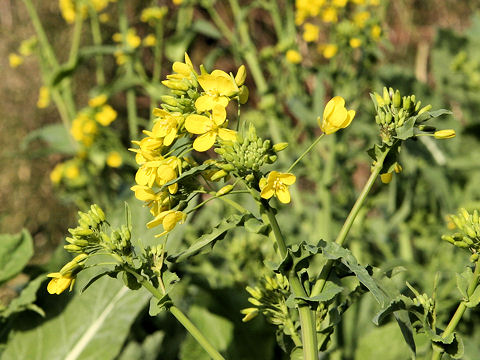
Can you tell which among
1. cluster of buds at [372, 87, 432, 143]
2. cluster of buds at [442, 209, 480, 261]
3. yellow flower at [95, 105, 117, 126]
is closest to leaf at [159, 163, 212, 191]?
cluster of buds at [372, 87, 432, 143]

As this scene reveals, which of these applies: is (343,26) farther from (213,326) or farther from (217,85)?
(217,85)

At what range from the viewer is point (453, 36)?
2.88 metres

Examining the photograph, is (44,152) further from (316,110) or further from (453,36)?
(453,36)

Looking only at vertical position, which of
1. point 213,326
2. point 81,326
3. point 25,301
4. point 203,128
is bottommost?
point 213,326

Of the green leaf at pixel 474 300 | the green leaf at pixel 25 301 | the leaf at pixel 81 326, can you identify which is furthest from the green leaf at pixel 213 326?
the green leaf at pixel 474 300

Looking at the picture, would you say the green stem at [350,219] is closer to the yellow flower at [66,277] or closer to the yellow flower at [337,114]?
the yellow flower at [337,114]

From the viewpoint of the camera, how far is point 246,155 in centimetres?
80

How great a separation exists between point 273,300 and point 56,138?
1.91m

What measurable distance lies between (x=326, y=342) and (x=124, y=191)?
5.11 ft

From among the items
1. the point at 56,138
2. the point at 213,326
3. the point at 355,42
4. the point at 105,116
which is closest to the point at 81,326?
the point at 213,326

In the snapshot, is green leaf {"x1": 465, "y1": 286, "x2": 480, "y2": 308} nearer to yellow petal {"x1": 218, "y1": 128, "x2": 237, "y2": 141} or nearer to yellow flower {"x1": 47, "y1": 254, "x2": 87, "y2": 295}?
yellow petal {"x1": 218, "y1": 128, "x2": 237, "y2": 141}

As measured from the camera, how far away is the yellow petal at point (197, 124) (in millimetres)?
797

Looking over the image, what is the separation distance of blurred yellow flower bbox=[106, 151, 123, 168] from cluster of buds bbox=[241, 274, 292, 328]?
1.46m

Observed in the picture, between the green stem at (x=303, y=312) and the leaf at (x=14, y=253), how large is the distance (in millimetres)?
852
